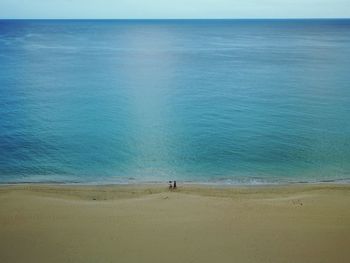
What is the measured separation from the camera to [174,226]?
44.0ft

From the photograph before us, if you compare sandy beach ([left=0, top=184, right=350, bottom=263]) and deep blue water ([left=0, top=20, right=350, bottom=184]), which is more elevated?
deep blue water ([left=0, top=20, right=350, bottom=184])

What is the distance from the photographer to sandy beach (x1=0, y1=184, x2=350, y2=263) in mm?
11758

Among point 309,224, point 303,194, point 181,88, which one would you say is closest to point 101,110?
point 181,88

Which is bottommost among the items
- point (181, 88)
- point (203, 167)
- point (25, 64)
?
point (203, 167)

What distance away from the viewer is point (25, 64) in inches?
2451

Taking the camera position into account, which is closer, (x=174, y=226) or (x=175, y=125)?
(x=174, y=226)

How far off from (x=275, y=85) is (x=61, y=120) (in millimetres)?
25474

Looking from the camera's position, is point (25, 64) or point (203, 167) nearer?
point (203, 167)

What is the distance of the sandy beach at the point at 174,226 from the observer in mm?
11758

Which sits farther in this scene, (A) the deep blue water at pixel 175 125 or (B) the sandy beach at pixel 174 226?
(A) the deep blue water at pixel 175 125

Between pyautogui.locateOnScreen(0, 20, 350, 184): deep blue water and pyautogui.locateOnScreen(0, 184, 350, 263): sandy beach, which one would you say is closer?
pyautogui.locateOnScreen(0, 184, 350, 263): sandy beach

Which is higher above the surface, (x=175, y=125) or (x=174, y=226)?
(x=175, y=125)

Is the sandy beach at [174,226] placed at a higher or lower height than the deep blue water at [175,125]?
lower

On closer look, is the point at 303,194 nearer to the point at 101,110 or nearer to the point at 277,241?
the point at 277,241
